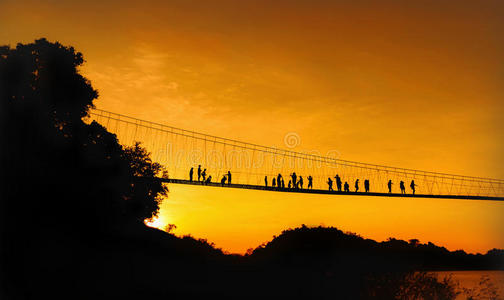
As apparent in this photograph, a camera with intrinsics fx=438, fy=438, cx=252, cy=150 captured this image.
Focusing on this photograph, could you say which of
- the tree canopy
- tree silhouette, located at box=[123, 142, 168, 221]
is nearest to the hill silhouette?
the tree canopy

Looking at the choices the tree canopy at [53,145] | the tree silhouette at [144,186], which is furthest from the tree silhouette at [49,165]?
the tree silhouette at [144,186]

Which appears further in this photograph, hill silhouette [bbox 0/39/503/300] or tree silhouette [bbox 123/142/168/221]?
tree silhouette [bbox 123/142/168/221]

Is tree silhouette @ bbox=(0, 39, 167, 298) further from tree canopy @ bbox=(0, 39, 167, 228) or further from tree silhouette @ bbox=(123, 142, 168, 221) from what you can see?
tree silhouette @ bbox=(123, 142, 168, 221)

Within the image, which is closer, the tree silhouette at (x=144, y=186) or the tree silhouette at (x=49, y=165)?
the tree silhouette at (x=49, y=165)

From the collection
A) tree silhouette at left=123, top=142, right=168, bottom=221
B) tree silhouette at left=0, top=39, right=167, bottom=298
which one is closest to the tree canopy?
tree silhouette at left=0, top=39, right=167, bottom=298

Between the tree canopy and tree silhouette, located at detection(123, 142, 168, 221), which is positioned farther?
tree silhouette, located at detection(123, 142, 168, 221)

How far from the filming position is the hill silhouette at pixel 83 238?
1917 centimetres

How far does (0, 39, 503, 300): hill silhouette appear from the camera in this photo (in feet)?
62.9

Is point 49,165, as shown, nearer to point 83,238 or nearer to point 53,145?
point 53,145

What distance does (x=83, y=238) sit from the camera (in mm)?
24828

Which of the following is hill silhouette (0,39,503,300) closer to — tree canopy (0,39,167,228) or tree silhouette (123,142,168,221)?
tree canopy (0,39,167,228)

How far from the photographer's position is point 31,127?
22109 millimetres

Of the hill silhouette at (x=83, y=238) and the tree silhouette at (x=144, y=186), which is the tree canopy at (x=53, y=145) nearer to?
the hill silhouette at (x=83, y=238)

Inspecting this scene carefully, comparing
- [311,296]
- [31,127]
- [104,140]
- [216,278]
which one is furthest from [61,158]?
[311,296]
